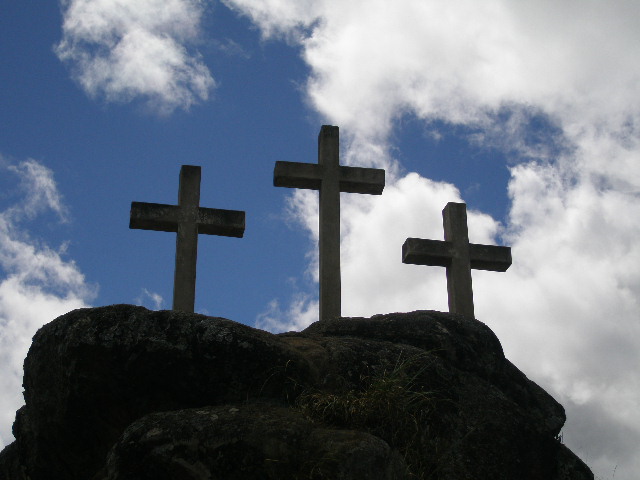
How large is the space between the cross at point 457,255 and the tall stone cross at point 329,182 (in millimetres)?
841

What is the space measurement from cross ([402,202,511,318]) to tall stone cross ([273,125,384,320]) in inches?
33.1

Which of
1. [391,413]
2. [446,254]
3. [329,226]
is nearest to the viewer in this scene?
[391,413]

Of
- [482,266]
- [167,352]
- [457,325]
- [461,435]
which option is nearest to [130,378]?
[167,352]

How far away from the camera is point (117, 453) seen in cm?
429

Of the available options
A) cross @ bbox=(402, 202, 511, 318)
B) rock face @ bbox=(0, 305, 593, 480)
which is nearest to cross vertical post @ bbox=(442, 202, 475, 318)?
cross @ bbox=(402, 202, 511, 318)

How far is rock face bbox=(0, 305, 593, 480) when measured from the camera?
4160 mm

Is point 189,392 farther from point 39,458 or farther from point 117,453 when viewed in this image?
point 39,458

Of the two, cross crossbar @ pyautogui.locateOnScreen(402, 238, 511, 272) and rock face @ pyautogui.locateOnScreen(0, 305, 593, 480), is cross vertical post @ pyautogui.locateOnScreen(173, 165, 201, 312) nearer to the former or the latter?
cross crossbar @ pyautogui.locateOnScreen(402, 238, 511, 272)

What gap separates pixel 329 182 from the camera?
9461 millimetres

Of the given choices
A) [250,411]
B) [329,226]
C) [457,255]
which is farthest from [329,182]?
[250,411]

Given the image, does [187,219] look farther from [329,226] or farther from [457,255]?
[457,255]

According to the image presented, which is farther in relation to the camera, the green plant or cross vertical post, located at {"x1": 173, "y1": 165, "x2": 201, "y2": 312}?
cross vertical post, located at {"x1": 173, "y1": 165, "x2": 201, "y2": 312}

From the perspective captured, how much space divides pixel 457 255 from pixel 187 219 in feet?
10.2

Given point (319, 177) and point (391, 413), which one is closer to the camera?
point (391, 413)
